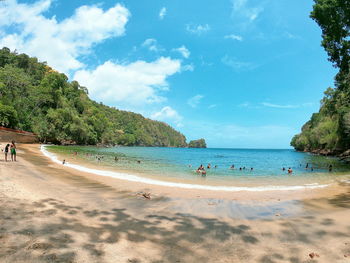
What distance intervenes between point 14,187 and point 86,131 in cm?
8931

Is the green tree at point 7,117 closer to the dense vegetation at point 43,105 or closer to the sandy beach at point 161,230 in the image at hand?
the dense vegetation at point 43,105

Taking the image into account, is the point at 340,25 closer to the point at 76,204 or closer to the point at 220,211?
the point at 220,211

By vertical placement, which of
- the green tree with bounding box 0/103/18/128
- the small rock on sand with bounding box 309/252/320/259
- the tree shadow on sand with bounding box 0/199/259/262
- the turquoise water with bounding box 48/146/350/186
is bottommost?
the turquoise water with bounding box 48/146/350/186

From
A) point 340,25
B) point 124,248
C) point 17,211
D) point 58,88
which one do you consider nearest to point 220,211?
point 124,248

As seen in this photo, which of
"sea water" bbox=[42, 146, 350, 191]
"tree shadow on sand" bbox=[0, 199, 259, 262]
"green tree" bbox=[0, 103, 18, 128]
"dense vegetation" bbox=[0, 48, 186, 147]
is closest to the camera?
"tree shadow on sand" bbox=[0, 199, 259, 262]

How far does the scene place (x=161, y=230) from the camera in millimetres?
6383

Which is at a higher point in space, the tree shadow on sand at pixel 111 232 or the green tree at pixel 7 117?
the green tree at pixel 7 117

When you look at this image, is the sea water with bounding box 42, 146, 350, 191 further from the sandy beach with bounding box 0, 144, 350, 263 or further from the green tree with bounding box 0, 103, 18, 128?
the green tree with bounding box 0, 103, 18, 128

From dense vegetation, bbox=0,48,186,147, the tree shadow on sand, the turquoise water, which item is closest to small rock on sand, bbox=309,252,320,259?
the tree shadow on sand

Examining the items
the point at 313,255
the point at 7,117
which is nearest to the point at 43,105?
the point at 7,117

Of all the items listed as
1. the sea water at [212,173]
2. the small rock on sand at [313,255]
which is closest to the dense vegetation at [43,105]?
the sea water at [212,173]

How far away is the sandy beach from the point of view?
15.4 feet

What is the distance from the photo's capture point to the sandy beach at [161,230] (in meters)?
4.69

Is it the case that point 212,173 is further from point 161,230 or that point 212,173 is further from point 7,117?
point 7,117
